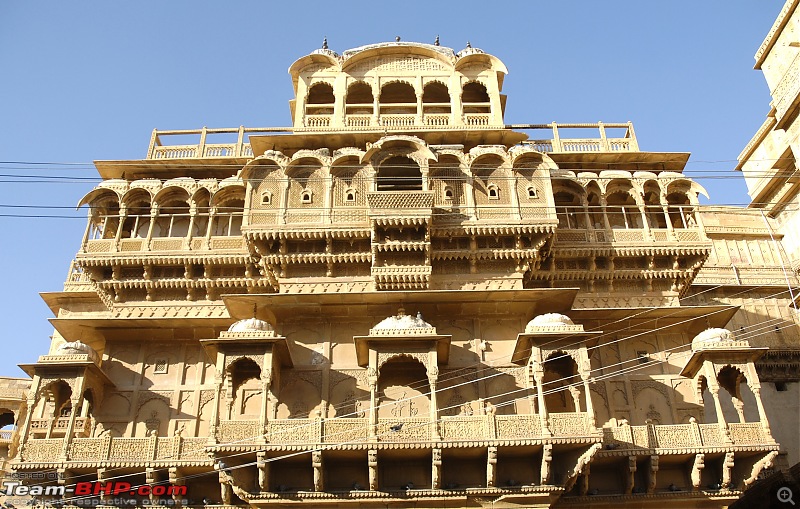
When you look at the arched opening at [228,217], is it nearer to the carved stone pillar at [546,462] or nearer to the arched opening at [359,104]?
the arched opening at [359,104]

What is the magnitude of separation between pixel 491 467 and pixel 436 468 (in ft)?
3.26

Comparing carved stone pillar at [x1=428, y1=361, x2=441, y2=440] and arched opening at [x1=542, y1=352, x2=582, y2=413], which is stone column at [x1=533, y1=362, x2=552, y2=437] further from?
carved stone pillar at [x1=428, y1=361, x2=441, y2=440]

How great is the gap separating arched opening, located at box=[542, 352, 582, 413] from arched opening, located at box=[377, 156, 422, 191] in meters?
5.27

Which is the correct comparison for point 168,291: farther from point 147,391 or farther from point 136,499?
point 136,499

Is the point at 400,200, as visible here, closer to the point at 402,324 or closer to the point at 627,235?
the point at 402,324

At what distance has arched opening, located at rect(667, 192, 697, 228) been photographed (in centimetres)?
1741

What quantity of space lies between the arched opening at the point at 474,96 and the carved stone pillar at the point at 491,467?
1068 centimetres

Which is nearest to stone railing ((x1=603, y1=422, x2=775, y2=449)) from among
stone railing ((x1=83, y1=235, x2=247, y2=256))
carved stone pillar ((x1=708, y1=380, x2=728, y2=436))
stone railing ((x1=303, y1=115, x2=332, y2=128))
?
carved stone pillar ((x1=708, y1=380, x2=728, y2=436))

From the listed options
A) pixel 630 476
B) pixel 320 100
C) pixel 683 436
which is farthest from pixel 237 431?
pixel 320 100

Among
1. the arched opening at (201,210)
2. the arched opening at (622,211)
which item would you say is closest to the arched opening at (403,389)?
the arched opening at (201,210)

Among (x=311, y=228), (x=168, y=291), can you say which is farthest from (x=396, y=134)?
(x=168, y=291)

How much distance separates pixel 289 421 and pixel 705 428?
8.07 meters

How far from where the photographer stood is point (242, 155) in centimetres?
1869

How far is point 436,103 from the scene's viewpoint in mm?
19812
